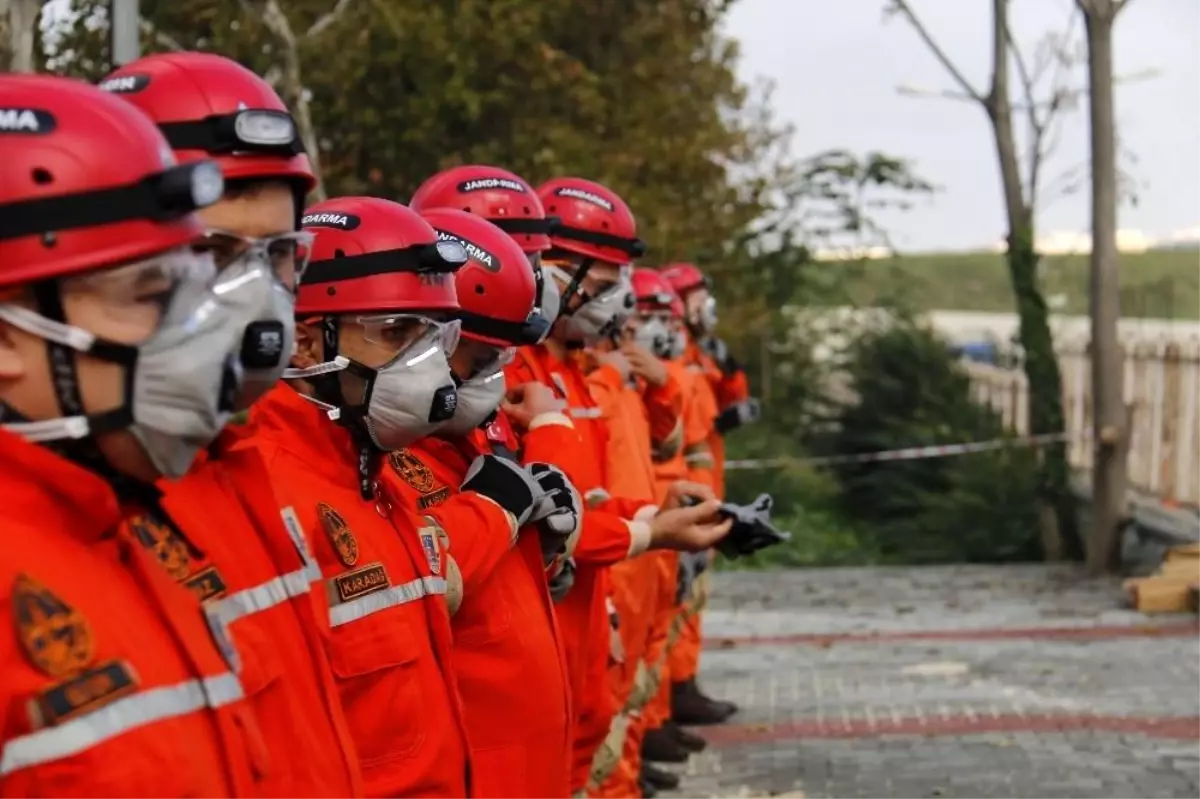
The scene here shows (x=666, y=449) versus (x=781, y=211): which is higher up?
(x=781, y=211)

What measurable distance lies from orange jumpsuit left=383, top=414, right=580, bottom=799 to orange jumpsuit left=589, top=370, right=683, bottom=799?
1.90m

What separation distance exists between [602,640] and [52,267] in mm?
3811

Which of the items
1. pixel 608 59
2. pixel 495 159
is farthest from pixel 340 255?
Result: pixel 608 59

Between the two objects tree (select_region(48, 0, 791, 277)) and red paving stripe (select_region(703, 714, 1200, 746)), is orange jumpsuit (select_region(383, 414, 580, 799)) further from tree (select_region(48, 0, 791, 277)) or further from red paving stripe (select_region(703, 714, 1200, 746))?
tree (select_region(48, 0, 791, 277))

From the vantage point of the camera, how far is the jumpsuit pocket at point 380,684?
3514 millimetres

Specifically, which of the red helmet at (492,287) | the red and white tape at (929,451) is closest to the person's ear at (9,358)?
the red helmet at (492,287)

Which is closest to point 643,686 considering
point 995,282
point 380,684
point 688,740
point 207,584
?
point 688,740

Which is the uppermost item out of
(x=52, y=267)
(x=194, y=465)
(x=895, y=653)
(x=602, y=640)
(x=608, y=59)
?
(x=608, y=59)

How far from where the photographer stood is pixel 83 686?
2240 millimetres

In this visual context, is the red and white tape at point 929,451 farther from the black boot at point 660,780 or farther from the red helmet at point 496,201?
the red helmet at point 496,201

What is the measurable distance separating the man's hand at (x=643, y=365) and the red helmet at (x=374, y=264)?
13.9 feet

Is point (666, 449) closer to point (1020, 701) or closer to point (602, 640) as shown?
point (1020, 701)

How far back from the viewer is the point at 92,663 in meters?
2.26

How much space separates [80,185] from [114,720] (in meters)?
0.66
